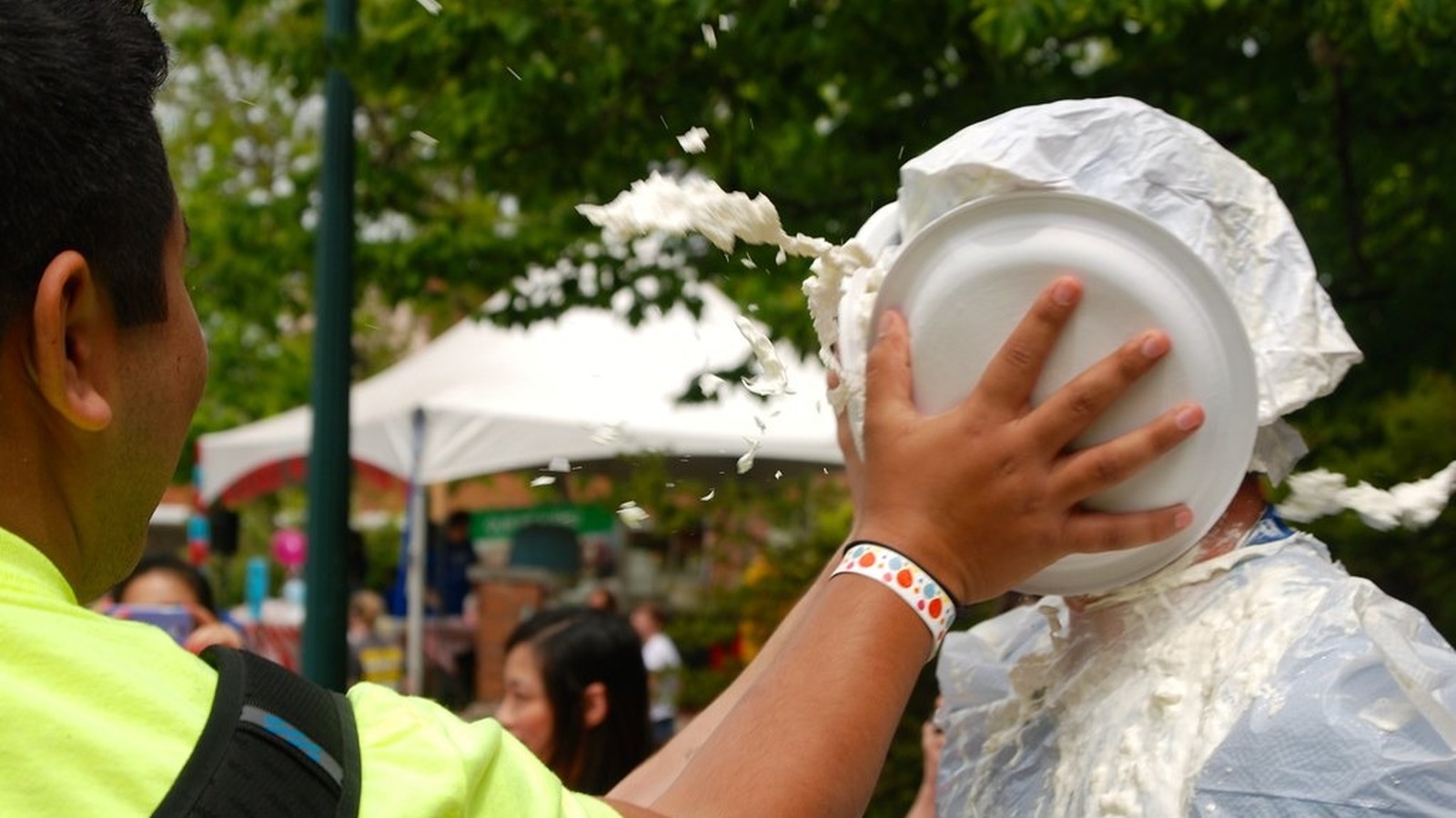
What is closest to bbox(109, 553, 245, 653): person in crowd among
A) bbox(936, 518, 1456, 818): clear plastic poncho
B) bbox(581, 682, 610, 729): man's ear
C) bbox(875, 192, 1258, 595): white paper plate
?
bbox(581, 682, 610, 729): man's ear

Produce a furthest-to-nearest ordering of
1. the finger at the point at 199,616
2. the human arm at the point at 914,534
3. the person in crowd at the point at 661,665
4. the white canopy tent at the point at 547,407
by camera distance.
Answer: the white canopy tent at the point at 547,407 < the person in crowd at the point at 661,665 < the finger at the point at 199,616 < the human arm at the point at 914,534

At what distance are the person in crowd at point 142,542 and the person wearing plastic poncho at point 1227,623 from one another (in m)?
0.38

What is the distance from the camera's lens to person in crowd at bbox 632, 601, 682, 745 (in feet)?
20.8

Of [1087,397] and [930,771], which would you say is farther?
[930,771]

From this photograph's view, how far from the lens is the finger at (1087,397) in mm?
1420

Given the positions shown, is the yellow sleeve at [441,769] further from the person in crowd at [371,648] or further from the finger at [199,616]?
the person in crowd at [371,648]

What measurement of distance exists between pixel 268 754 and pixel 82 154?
0.38m

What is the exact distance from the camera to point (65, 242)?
3.40 feet

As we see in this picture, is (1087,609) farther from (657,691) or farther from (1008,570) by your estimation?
(657,691)

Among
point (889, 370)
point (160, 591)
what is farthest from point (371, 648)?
point (889, 370)

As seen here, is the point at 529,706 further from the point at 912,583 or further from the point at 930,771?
the point at 912,583

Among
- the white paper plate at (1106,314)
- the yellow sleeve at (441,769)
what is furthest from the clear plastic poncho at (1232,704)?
the yellow sleeve at (441,769)

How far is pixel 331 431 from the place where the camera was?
14.6ft

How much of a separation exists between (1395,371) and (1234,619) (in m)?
3.35
